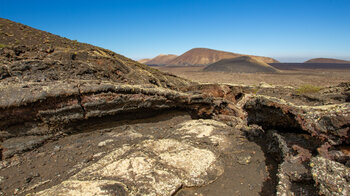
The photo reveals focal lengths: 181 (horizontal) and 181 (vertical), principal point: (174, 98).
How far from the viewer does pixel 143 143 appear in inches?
167

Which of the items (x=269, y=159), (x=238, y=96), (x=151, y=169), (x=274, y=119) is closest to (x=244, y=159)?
(x=269, y=159)

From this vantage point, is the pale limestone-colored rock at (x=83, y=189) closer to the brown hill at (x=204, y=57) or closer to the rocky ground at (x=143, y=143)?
the rocky ground at (x=143, y=143)

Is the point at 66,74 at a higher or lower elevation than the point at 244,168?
higher

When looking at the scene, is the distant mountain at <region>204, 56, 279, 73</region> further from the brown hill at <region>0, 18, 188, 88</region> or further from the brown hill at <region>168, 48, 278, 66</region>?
the brown hill at <region>0, 18, 188, 88</region>

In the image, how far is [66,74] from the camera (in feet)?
16.6

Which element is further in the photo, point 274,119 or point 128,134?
point 128,134

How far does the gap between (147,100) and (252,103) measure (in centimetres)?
270

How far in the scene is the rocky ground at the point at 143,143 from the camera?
289cm

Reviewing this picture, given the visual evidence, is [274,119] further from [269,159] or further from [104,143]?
[104,143]

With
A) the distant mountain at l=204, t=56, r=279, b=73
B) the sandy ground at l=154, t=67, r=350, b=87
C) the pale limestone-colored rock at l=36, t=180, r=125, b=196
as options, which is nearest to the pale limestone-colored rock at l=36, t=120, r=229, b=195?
the pale limestone-colored rock at l=36, t=180, r=125, b=196

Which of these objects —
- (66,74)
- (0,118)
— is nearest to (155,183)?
(0,118)

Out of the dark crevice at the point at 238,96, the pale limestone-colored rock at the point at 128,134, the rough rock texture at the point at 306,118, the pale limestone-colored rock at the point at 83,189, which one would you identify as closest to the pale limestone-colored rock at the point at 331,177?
the rough rock texture at the point at 306,118

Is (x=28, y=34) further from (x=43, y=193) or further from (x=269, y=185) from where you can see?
(x=269, y=185)

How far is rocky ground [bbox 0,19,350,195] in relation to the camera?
2887 mm
